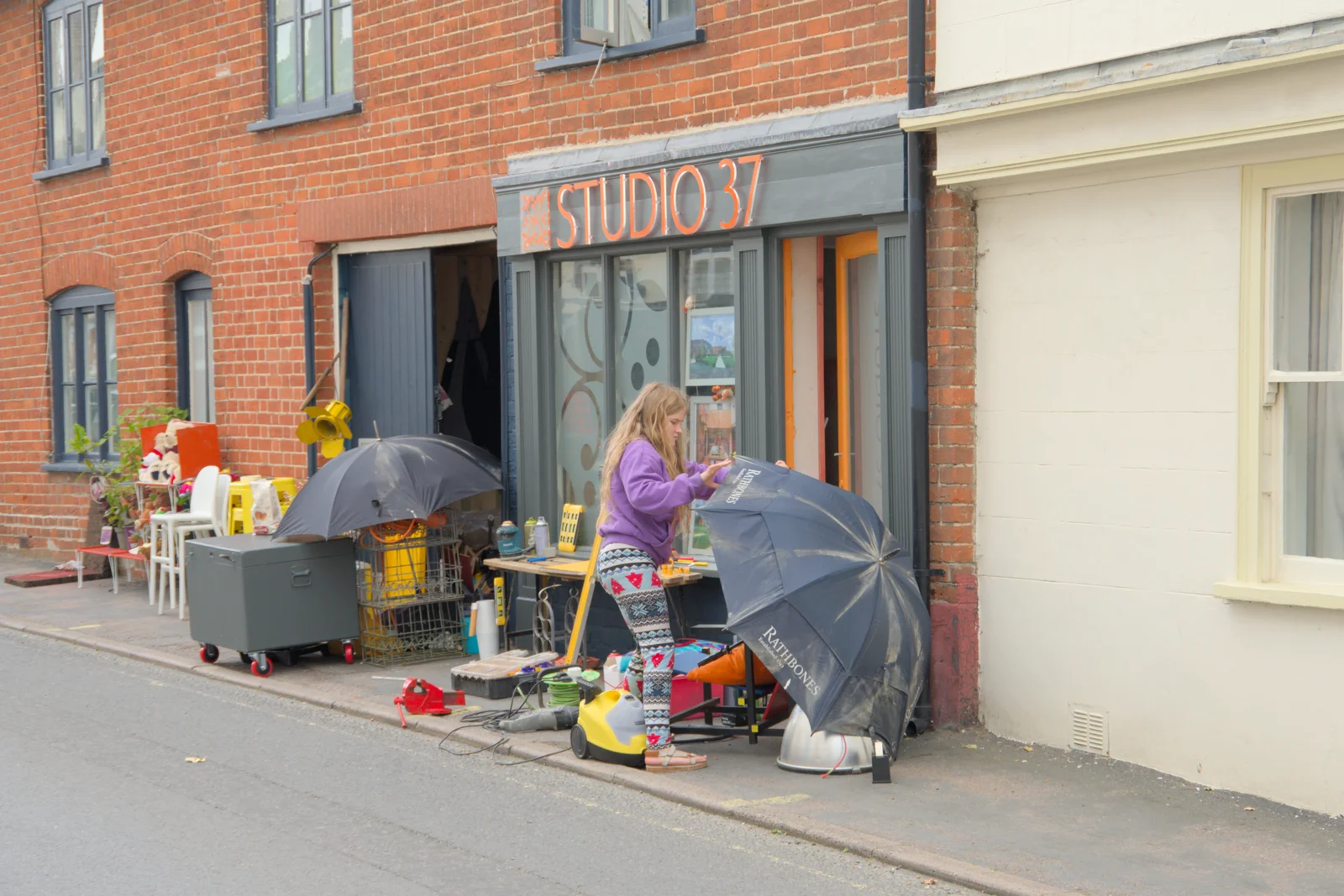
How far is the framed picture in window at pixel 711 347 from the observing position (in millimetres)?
9195

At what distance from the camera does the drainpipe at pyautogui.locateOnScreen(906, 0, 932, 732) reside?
7.82m

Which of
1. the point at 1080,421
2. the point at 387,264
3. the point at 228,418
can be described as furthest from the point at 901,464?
the point at 228,418

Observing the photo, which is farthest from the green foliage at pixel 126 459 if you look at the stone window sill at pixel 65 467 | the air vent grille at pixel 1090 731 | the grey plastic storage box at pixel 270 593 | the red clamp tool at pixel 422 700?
the air vent grille at pixel 1090 731

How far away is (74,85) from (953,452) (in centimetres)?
1154

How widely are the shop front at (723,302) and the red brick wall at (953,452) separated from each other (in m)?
0.15

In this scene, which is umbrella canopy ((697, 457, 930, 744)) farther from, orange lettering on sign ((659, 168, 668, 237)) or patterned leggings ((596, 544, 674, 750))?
orange lettering on sign ((659, 168, 668, 237))

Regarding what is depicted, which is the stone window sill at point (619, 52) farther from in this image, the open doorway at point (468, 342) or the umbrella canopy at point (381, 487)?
the umbrella canopy at point (381, 487)

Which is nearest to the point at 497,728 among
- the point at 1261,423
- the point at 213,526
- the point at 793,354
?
the point at 793,354

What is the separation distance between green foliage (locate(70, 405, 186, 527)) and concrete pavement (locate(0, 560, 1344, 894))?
672 cm

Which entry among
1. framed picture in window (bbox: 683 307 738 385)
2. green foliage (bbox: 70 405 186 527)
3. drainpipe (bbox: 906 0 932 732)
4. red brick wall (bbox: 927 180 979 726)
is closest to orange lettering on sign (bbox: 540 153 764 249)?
framed picture in window (bbox: 683 307 738 385)

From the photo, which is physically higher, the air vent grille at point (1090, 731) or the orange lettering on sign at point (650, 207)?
the orange lettering on sign at point (650, 207)

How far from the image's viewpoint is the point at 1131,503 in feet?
23.6

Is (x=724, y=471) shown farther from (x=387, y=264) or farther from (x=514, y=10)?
(x=387, y=264)

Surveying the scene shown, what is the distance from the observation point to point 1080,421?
739 centimetres
